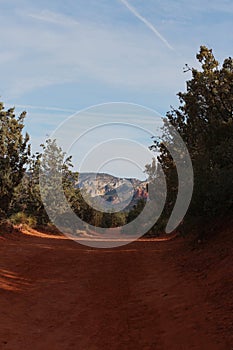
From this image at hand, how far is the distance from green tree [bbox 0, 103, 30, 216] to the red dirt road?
12.2 metres

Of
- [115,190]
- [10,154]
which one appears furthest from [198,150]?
[115,190]

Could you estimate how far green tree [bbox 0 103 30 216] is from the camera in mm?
24406

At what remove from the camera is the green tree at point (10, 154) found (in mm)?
24406

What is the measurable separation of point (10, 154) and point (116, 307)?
740 inches

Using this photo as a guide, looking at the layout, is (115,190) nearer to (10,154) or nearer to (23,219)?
(23,219)

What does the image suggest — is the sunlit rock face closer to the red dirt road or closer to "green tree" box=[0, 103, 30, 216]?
"green tree" box=[0, 103, 30, 216]

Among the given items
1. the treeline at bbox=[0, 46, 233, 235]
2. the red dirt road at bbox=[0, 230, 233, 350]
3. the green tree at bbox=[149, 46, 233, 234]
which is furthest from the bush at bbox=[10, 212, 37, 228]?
the red dirt road at bbox=[0, 230, 233, 350]

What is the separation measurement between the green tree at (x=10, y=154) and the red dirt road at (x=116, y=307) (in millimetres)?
12169

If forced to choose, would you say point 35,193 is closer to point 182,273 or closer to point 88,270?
point 88,270

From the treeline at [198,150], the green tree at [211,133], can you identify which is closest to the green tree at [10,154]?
the treeline at [198,150]

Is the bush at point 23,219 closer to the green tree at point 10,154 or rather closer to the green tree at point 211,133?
the green tree at point 10,154

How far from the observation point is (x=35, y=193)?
33875mm

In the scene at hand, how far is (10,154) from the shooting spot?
24969 millimetres

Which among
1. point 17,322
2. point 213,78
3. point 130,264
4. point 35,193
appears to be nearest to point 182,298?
point 17,322
